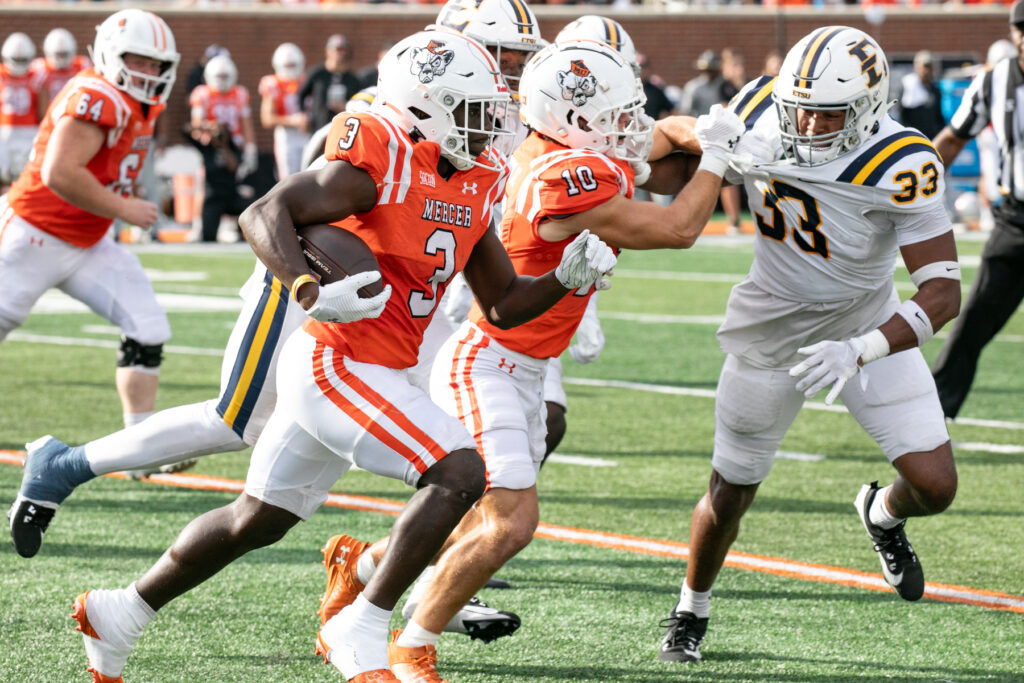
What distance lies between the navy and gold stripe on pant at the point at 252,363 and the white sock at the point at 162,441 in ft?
0.16

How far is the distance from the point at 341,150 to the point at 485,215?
49cm

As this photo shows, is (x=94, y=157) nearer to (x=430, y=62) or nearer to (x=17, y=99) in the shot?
(x=430, y=62)

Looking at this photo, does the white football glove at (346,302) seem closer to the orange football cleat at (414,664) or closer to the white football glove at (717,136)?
the orange football cleat at (414,664)

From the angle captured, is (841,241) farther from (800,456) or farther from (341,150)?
(800,456)

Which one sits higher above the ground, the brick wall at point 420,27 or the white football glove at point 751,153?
the white football glove at point 751,153

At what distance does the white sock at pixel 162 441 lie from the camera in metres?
4.27

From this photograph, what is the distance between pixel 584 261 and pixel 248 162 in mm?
14788

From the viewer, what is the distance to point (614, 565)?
518cm

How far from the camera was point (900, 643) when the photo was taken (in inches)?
170

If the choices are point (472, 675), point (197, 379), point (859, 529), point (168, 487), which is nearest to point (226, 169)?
point (197, 379)

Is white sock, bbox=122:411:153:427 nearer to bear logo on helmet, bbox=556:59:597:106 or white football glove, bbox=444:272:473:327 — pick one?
white football glove, bbox=444:272:473:327

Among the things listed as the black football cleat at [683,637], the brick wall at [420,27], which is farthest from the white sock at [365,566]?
the brick wall at [420,27]

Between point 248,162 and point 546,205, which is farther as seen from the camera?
→ point 248,162

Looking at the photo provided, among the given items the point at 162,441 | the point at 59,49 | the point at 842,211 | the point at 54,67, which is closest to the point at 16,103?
the point at 54,67
